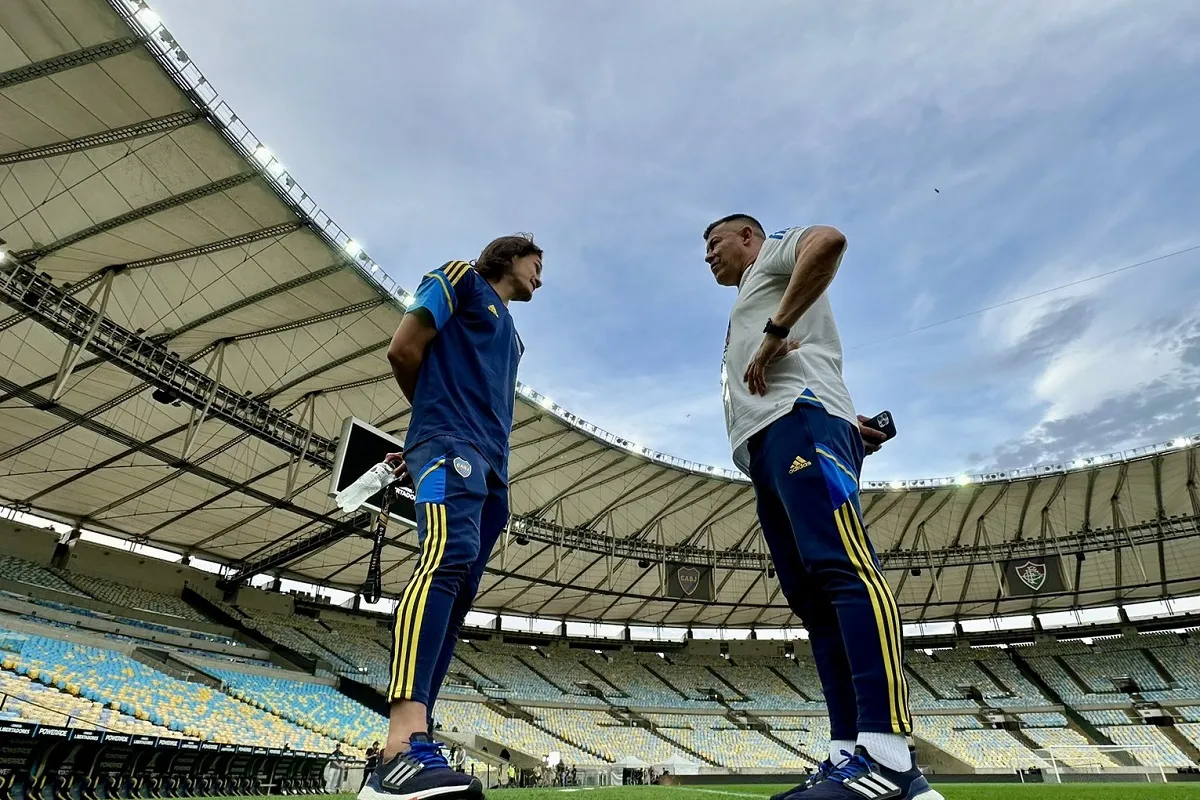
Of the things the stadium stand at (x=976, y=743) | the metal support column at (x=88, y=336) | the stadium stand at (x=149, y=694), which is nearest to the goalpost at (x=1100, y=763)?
the stadium stand at (x=976, y=743)

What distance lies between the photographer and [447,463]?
2268 millimetres

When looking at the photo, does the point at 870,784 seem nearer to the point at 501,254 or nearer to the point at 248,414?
the point at 501,254

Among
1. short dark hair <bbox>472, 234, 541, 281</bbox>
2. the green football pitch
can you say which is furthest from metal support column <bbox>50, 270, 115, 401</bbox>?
short dark hair <bbox>472, 234, 541, 281</bbox>

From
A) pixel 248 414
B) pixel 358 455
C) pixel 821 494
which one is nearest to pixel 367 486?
pixel 821 494

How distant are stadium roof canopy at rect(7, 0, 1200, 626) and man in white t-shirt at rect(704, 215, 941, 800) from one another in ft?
38.5

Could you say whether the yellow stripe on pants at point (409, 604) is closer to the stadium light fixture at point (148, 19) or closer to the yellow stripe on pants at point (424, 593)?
the yellow stripe on pants at point (424, 593)

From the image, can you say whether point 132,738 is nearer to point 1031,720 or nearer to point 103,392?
point 103,392

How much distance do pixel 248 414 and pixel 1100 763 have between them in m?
31.9

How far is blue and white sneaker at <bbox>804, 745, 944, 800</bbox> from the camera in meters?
1.54

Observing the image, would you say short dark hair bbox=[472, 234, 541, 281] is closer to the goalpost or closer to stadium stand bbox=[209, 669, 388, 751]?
stadium stand bbox=[209, 669, 388, 751]

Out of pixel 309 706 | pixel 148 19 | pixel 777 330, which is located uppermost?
pixel 148 19

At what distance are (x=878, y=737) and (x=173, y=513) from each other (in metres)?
27.0

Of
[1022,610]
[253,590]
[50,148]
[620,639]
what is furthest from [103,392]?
[1022,610]

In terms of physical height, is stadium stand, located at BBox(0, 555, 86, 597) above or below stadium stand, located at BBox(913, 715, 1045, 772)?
above
